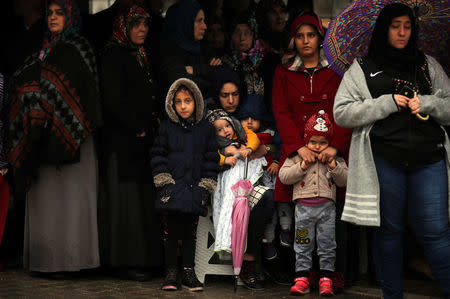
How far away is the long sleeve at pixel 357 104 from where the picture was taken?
479 centimetres

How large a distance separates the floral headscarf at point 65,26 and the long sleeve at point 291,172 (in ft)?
7.81

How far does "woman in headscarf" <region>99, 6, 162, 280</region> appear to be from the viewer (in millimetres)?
6395

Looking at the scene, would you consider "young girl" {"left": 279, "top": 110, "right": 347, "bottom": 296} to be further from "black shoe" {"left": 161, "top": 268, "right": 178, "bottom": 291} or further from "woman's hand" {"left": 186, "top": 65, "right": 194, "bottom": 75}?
"woman's hand" {"left": 186, "top": 65, "right": 194, "bottom": 75}

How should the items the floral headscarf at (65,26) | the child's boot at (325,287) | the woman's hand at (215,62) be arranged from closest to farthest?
the child's boot at (325,287), the floral headscarf at (65,26), the woman's hand at (215,62)

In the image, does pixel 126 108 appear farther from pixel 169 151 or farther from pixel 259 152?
pixel 259 152

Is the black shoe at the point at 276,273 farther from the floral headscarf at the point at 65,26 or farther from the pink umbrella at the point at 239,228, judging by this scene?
the floral headscarf at the point at 65,26

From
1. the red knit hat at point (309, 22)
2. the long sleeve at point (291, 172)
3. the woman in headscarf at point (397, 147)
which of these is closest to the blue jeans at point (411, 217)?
the woman in headscarf at point (397, 147)

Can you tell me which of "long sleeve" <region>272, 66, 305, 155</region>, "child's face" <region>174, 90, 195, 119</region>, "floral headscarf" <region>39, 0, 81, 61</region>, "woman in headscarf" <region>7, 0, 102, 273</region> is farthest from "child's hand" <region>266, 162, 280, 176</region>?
"floral headscarf" <region>39, 0, 81, 61</region>

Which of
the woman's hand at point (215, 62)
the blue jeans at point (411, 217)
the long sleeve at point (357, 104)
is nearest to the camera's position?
the blue jeans at point (411, 217)

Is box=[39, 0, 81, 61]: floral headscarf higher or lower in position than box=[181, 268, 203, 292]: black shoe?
higher

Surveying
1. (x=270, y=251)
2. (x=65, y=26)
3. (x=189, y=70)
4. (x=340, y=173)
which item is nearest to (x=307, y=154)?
(x=340, y=173)

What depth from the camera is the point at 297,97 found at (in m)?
6.34

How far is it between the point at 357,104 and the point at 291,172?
1.25 metres

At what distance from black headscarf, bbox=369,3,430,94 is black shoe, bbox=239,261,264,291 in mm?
2315
